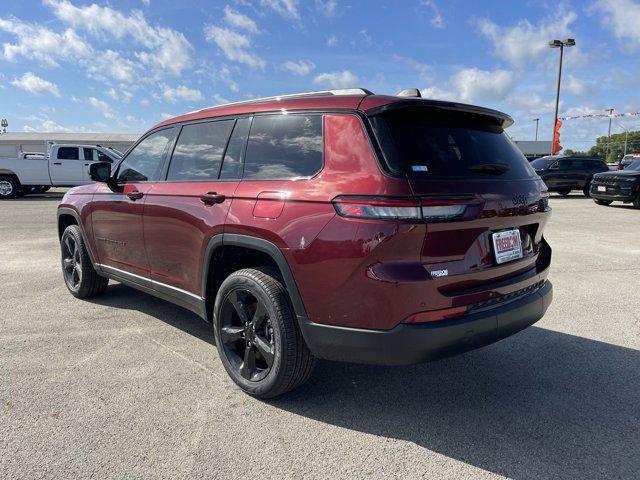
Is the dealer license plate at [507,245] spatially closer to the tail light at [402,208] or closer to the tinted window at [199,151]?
the tail light at [402,208]

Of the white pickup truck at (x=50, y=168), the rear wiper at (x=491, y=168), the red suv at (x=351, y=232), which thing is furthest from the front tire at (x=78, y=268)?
the white pickup truck at (x=50, y=168)

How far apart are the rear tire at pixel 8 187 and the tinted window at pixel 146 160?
1749 cm

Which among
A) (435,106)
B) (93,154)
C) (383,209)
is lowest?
(383,209)

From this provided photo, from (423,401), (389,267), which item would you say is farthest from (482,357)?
(389,267)

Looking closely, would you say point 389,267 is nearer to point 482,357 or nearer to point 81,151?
point 482,357

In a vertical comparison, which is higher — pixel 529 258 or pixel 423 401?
pixel 529 258

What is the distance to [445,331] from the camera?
2439 millimetres

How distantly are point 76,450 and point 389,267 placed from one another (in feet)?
6.11

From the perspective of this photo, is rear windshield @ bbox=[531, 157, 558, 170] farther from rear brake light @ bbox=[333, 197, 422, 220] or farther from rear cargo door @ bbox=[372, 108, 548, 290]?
rear brake light @ bbox=[333, 197, 422, 220]

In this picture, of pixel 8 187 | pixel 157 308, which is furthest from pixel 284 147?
pixel 8 187

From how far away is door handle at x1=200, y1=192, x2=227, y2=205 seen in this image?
3180 millimetres

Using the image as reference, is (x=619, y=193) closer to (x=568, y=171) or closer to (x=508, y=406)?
(x=568, y=171)

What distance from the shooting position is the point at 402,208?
2.37 meters

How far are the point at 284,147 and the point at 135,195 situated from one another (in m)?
1.75
